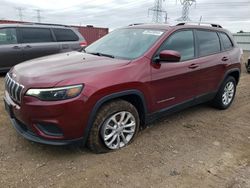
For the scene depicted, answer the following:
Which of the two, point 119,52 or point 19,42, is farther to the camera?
point 19,42

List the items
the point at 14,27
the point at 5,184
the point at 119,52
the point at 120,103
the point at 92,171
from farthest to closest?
the point at 14,27 < the point at 119,52 < the point at 120,103 < the point at 92,171 < the point at 5,184

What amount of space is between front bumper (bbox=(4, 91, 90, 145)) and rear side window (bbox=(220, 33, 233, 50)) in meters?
3.69

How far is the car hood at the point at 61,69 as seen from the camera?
3.08 meters

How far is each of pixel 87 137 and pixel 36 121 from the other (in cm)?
65

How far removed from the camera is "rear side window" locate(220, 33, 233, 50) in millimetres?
5500

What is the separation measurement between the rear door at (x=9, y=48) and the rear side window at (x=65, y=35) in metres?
1.44

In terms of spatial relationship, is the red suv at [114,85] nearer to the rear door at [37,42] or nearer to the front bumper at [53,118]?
Result: the front bumper at [53,118]

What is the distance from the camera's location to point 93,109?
10.5ft

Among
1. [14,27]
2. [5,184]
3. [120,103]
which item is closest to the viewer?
[5,184]

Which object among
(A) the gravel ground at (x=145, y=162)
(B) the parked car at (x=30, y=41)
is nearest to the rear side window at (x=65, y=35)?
(B) the parked car at (x=30, y=41)

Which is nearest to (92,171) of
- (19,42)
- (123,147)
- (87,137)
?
(87,137)

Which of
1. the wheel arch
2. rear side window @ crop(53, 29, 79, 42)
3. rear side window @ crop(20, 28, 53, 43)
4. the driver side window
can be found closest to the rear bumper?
the driver side window

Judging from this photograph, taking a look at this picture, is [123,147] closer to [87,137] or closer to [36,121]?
[87,137]

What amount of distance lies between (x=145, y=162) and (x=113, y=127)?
62 centimetres
